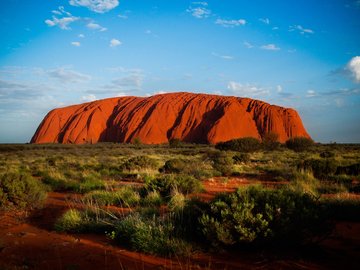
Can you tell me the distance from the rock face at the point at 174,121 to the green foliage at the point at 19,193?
53.6m

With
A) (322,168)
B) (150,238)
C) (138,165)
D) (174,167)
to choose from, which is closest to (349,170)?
(322,168)

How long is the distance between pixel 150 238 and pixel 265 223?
152cm

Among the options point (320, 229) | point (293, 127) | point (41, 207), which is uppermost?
point (293, 127)

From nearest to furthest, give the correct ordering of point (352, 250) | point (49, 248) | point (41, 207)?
point (352, 250) → point (49, 248) → point (41, 207)

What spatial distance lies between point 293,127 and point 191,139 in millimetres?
25844

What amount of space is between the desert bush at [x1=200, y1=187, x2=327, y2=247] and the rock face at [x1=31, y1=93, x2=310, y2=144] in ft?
184

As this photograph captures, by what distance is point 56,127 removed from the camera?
80.2m

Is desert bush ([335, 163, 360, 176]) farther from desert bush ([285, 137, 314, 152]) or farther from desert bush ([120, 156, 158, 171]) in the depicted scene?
desert bush ([285, 137, 314, 152])

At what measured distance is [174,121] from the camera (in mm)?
70062

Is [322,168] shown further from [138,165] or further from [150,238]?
[150,238]

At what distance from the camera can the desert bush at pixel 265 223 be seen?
3.65m

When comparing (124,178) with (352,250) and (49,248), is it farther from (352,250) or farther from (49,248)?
(352,250)

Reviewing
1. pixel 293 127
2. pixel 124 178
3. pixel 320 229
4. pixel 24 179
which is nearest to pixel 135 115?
pixel 293 127

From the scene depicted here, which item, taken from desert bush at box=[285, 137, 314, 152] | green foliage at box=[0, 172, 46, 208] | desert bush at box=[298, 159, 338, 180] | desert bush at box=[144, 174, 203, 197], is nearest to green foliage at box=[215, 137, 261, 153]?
desert bush at box=[285, 137, 314, 152]
